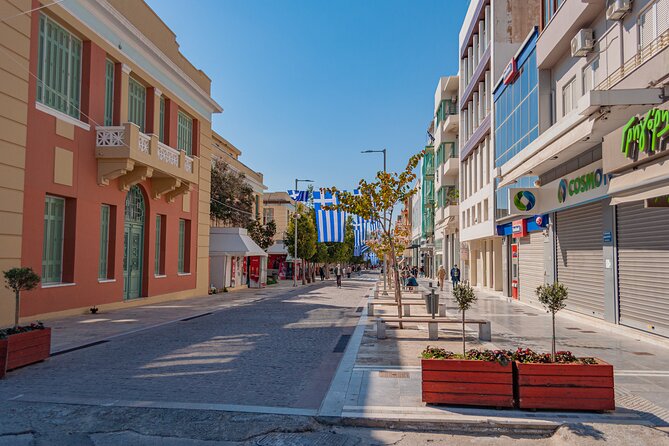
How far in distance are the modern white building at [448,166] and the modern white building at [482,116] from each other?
4.24 meters

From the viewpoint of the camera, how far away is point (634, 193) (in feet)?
35.0

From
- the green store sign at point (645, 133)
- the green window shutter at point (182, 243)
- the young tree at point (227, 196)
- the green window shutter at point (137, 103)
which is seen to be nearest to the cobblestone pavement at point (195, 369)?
the green store sign at point (645, 133)

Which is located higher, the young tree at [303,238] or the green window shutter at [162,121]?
the green window shutter at [162,121]

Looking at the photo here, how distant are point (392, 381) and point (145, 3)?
65.0 ft

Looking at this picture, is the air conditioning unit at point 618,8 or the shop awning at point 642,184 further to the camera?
the air conditioning unit at point 618,8

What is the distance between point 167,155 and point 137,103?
2434 mm

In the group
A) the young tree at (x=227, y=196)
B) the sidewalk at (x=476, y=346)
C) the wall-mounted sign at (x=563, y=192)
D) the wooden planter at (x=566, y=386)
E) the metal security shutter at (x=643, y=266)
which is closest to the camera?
the sidewalk at (x=476, y=346)

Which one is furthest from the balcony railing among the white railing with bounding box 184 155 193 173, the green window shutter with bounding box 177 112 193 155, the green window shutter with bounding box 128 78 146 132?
the green window shutter with bounding box 177 112 193 155

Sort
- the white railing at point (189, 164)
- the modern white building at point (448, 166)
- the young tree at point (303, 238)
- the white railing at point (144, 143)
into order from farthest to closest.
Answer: the young tree at point (303, 238) → the modern white building at point (448, 166) → the white railing at point (189, 164) → the white railing at point (144, 143)

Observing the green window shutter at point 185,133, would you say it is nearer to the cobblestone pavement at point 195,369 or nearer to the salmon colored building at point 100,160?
the salmon colored building at point 100,160

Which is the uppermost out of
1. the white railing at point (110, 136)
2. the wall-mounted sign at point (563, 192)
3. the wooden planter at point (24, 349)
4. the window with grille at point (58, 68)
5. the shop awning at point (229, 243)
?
the window with grille at point (58, 68)

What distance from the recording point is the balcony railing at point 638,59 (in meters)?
10.6

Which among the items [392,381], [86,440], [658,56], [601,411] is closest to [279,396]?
[392,381]

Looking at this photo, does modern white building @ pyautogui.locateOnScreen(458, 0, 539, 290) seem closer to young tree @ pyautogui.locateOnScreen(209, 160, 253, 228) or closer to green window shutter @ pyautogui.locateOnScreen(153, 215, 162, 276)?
young tree @ pyautogui.locateOnScreen(209, 160, 253, 228)
